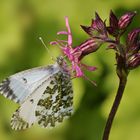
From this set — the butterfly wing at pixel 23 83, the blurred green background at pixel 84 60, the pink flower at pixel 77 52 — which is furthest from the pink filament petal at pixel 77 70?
the blurred green background at pixel 84 60

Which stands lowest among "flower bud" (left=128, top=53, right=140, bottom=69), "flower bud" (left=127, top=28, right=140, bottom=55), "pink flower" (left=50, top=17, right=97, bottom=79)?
"flower bud" (left=128, top=53, right=140, bottom=69)

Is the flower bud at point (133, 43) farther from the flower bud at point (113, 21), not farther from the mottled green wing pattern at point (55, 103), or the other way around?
the mottled green wing pattern at point (55, 103)

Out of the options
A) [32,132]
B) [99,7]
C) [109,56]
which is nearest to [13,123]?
[32,132]

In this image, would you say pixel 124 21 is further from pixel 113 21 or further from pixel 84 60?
pixel 84 60

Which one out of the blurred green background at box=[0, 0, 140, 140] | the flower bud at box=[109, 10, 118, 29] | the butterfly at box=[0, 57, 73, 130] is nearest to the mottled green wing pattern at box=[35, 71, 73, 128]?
the butterfly at box=[0, 57, 73, 130]

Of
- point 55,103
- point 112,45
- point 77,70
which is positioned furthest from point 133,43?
point 55,103

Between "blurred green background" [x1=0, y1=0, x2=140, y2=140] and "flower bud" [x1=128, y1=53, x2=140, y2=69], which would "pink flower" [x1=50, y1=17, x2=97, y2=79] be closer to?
"flower bud" [x1=128, y1=53, x2=140, y2=69]

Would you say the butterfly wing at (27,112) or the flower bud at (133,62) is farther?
the butterfly wing at (27,112)

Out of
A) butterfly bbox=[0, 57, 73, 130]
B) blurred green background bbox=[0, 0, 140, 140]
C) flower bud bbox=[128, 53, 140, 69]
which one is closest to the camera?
flower bud bbox=[128, 53, 140, 69]
